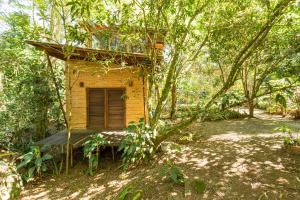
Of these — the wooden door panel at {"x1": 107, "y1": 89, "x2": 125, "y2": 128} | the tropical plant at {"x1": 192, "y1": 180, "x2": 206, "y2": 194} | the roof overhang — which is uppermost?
the roof overhang

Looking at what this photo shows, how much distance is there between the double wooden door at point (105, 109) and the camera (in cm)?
864

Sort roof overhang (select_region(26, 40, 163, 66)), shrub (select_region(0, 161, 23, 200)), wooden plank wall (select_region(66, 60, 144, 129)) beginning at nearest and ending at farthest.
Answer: shrub (select_region(0, 161, 23, 200)) → roof overhang (select_region(26, 40, 163, 66)) → wooden plank wall (select_region(66, 60, 144, 129))

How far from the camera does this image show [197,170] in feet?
18.2

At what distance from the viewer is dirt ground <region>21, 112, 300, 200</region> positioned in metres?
4.45

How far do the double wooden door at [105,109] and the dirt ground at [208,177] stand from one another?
5.35ft

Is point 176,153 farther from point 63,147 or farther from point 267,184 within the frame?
point 63,147

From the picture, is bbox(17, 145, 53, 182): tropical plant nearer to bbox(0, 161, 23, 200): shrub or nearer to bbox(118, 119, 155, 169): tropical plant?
bbox(0, 161, 23, 200): shrub

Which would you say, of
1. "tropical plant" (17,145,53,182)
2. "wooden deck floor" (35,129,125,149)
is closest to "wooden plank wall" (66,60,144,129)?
"wooden deck floor" (35,129,125,149)

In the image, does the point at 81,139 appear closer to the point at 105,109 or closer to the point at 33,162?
the point at 33,162

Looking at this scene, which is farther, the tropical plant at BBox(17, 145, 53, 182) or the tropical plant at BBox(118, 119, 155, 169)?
the tropical plant at BBox(118, 119, 155, 169)

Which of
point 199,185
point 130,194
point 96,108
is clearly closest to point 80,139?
point 96,108

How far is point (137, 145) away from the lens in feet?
20.1

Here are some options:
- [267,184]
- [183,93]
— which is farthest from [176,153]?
[183,93]

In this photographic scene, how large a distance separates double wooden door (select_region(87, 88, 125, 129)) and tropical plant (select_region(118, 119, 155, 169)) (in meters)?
2.24
